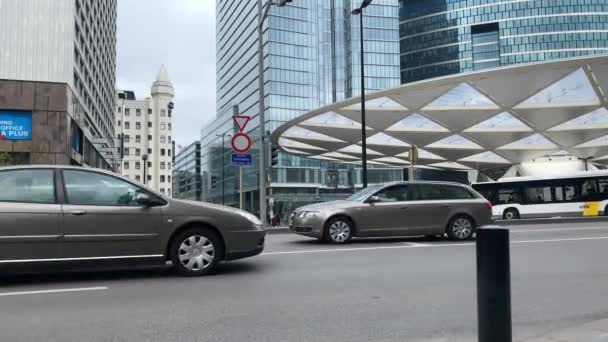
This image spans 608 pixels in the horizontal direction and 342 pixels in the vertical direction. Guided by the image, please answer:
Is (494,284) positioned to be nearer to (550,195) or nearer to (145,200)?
(145,200)

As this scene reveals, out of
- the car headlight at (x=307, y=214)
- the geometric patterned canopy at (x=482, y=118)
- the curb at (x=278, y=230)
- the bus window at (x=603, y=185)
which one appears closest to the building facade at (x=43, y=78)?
the geometric patterned canopy at (x=482, y=118)

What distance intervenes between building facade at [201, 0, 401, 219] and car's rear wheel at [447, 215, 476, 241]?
59270mm

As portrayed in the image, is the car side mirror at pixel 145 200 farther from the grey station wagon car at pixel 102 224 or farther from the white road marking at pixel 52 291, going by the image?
the white road marking at pixel 52 291

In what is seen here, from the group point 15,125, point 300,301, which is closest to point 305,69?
point 15,125

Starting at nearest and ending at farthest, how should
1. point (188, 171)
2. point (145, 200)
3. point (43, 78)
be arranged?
point (145, 200)
point (43, 78)
point (188, 171)

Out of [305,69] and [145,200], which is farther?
[305,69]

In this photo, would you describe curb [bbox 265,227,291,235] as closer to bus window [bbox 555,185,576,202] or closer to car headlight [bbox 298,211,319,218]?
car headlight [bbox 298,211,319,218]

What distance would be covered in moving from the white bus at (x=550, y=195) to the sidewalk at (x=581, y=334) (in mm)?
24749

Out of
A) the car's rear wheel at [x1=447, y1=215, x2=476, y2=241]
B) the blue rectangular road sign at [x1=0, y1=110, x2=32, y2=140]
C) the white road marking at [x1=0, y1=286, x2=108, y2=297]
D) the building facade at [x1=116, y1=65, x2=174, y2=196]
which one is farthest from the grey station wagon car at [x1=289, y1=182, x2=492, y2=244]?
the building facade at [x1=116, y1=65, x2=174, y2=196]

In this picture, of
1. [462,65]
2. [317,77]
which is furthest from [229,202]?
[462,65]

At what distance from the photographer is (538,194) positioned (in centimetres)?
2703

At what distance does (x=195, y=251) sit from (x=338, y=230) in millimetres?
4702

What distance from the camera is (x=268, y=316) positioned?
4.64m

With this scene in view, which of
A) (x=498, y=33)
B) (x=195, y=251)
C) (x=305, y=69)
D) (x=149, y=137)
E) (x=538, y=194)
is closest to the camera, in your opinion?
(x=195, y=251)
